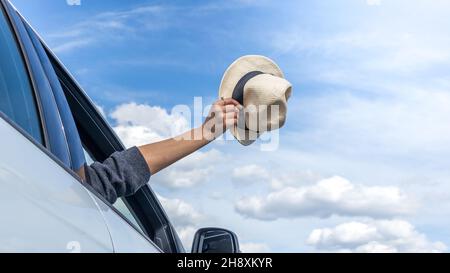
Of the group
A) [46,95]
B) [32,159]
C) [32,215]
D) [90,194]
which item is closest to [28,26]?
[46,95]

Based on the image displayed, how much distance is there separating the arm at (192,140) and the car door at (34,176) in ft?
2.59

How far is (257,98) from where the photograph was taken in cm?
356

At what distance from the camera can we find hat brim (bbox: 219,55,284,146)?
381 centimetres

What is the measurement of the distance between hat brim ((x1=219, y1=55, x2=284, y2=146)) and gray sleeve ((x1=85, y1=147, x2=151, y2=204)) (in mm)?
748

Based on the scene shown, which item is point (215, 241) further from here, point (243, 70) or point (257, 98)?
point (243, 70)

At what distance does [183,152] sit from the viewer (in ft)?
10.9

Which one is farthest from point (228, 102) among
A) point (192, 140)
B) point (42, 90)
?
point (42, 90)

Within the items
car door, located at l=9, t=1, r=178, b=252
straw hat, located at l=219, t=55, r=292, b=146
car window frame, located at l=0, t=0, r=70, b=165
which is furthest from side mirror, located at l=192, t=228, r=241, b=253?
car window frame, located at l=0, t=0, r=70, b=165

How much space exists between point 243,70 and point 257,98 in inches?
16.7

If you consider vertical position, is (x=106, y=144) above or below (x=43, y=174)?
above

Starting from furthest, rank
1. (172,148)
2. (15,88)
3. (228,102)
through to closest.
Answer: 1. (228,102)
2. (172,148)
3. (15,88)

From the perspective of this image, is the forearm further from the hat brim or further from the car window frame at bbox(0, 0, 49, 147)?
the car window frame at bbox(0, 0, 49, 147)

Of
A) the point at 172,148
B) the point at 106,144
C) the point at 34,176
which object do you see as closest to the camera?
the point at 34,176
